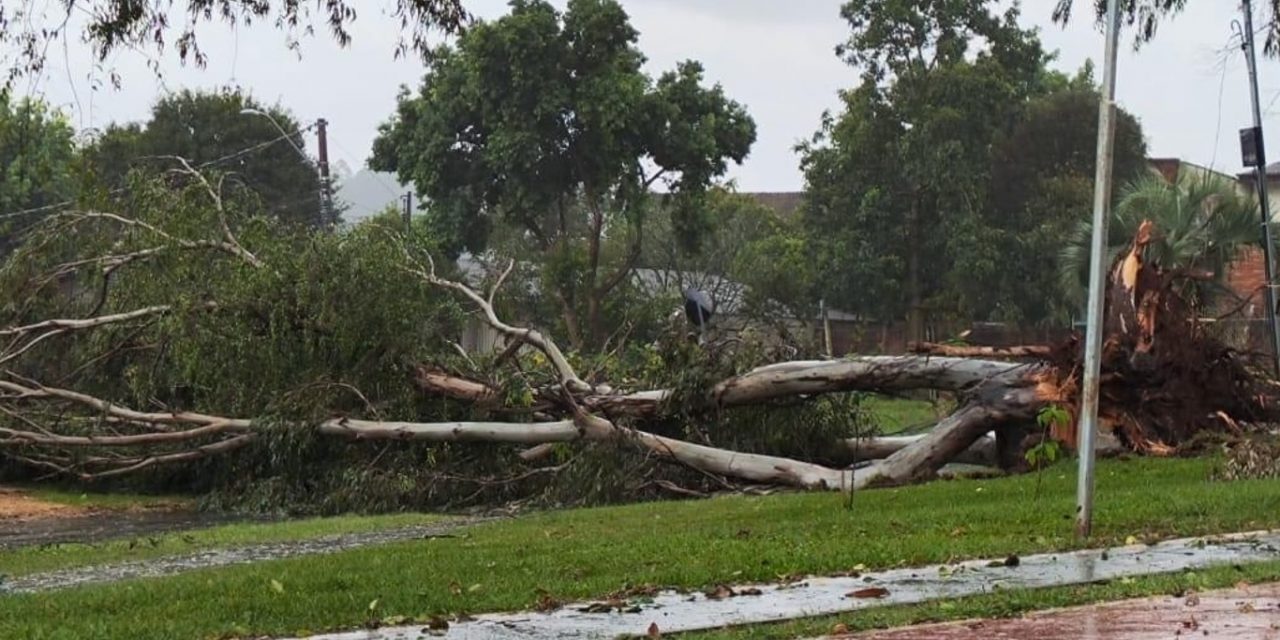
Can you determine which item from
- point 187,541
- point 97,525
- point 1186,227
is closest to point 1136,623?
point 187,541

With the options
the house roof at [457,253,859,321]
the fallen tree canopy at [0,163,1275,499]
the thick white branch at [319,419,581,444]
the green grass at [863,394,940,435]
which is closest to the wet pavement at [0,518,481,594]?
the thick white branch at [319,419,581,444]

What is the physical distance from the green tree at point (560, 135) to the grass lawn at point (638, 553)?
2534 cm

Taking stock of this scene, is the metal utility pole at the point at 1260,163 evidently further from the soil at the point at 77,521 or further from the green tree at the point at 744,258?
the green tree at the point at 744,258

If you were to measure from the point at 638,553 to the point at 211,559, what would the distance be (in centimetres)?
459

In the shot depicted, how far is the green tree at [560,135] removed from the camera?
39.2 meters

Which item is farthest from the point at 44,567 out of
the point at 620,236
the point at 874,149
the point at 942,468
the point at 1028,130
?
the point at 620,236

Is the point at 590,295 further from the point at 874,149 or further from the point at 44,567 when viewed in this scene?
the point at 44,567

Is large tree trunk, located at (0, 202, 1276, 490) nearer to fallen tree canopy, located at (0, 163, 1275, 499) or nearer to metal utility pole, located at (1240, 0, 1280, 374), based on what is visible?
fallen tree canopy, located at (0, 163, 1275, 499)

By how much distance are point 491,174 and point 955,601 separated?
1349 inches

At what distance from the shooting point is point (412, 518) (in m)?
17.0

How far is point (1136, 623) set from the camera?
7.00 m

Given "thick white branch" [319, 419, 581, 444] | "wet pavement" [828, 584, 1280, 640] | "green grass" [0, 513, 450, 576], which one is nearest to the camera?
"wet pavement" [828, 584, 1280, 640]

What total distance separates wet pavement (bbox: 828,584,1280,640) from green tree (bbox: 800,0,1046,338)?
1333 inches

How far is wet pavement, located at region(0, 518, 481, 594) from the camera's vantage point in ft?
38.1
